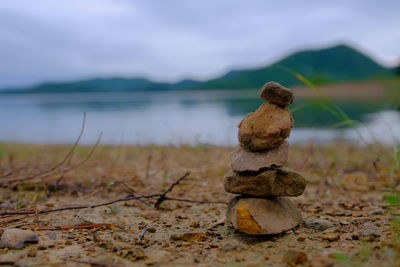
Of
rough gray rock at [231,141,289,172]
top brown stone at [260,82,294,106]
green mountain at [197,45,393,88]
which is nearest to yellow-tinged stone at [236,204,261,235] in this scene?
rough gray rock at [231,141,289,172]

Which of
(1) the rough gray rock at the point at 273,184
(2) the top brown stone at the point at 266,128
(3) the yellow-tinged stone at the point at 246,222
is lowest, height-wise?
(3) the yellow-tinged stone at the point at 246,222

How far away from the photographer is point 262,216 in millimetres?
2469

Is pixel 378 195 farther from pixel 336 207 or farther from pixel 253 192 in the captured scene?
pixel 253 192

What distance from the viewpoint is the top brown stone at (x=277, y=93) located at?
2562 millimetres

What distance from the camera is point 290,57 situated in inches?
5192

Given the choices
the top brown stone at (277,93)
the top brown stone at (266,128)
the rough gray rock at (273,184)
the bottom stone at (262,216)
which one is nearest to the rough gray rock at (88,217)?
the bottom stone at (262,216)

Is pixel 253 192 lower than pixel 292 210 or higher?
higher

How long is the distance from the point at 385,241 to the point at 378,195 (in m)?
1.75

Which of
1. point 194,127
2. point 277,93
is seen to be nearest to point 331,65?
point 194,127

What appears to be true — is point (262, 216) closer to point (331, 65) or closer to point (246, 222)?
point (246, 222)

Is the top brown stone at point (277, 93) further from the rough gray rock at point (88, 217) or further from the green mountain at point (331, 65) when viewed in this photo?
the green mountain at point (331, 65)

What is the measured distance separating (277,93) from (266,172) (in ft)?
2.02

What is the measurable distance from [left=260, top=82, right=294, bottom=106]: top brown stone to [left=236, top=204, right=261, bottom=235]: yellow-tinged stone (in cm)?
87

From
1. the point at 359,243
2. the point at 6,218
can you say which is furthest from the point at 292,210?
the point at 6,218
